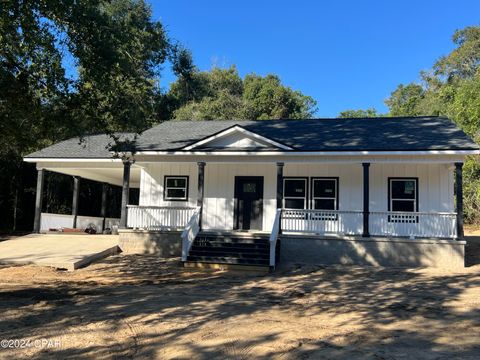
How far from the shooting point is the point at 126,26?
11.4 m

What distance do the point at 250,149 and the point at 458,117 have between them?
18663 millimetres

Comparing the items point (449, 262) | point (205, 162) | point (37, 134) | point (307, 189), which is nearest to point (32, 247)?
point (37, 134)

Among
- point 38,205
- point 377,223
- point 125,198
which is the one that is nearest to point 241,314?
point 377,223

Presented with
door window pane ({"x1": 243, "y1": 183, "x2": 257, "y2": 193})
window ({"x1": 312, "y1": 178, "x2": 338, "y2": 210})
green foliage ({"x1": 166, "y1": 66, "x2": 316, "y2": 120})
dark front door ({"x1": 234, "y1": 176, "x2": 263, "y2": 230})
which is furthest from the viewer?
green foliage ({"x1": 166, "y1": 66, "x2": 316, "y2": 120})

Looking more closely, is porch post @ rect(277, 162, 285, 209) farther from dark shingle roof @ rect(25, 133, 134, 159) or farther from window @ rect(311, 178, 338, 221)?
dark shingle roof @ rect(25, 133, 134, 159)

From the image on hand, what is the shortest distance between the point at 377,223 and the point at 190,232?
239 inches

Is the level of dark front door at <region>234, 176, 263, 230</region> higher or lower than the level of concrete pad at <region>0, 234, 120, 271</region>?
higher

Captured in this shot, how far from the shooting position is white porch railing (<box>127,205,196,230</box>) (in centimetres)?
1647

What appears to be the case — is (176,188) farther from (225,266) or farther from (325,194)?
(325,194)

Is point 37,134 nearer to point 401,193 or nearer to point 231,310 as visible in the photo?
point 231,310

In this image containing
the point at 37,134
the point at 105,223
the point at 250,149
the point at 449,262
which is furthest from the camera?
the point at 105,223

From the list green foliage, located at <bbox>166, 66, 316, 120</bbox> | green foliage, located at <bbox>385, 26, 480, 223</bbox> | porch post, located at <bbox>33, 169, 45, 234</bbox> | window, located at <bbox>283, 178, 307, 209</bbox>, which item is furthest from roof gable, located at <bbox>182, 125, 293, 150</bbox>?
green foliage, located at <bbox>166, 66, 316, 120</bbox>

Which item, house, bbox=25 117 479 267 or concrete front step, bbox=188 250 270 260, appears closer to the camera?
concrete front step, bbox=188 250 270 260

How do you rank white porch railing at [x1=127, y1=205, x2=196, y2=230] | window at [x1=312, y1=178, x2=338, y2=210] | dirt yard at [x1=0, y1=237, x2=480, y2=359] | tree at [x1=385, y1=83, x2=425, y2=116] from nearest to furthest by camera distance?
dirt yard at [x1=0, y1=237, x2=480, y2=359]
white porch railing at [x1=127, y1=205, x2=196, y2=230]
window at [x1=312, y1=178, x2=338, y2=210]
tree at [x1=385, y1=83, x2=425, y2=116]
